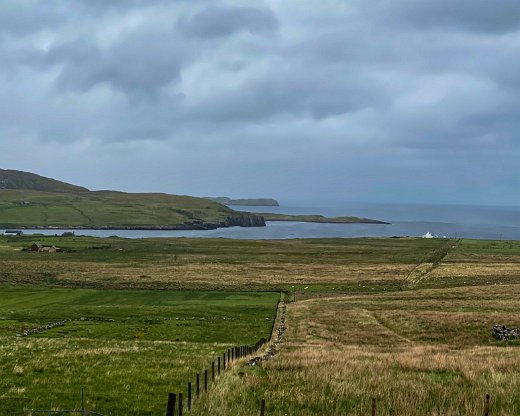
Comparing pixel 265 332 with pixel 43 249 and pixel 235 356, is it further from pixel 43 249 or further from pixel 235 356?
pixel 43 249

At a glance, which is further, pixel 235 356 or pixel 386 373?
pixel 235 356

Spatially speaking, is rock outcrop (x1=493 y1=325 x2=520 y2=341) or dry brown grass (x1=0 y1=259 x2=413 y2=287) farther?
dry brown grass (x1=0 y1=259 x2=413 y2=287)

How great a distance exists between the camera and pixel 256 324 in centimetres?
4603

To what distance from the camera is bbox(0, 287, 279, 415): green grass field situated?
52.6 ft

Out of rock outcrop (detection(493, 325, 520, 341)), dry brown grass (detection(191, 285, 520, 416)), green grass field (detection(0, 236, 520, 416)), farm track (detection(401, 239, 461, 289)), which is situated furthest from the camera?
farm track (detection(401, 239, 461, 289))

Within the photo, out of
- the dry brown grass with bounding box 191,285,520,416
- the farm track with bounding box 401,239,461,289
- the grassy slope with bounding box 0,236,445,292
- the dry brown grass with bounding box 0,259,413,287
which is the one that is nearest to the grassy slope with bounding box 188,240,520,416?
the dry brown grass with bounding box 191,285,520,416

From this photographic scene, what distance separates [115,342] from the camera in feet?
104

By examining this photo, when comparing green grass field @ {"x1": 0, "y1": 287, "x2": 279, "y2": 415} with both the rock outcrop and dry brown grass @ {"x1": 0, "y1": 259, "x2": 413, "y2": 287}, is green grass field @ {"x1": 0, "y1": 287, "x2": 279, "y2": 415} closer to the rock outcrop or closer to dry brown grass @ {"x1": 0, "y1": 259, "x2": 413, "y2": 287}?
dry brown grass @ {"x1": 0, "y1": 259, "x2": 413, "y2": 287}

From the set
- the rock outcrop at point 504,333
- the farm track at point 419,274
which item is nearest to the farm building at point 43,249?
the farm track at point 419,274

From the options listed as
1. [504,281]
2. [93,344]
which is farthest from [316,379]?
[504,281]

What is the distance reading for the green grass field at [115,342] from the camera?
1603 centimetres

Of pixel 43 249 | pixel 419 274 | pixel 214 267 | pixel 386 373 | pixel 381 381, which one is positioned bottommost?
pixel 43 249

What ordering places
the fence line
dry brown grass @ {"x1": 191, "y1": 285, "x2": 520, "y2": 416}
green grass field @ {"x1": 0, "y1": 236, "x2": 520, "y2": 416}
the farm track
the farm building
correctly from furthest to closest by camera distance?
1. the farm building
2. the farm track
3. green grass field @ {"x1": 0, "y1": 236, "x2": 520, "y2": 416}
4. dry brown grass @ {"x1": 191, "y1": 285, "x2": 520, "y2": 416}
5. the fence line

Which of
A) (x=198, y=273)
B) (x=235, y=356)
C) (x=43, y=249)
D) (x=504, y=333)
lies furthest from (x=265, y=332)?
(x=43, y=249)
